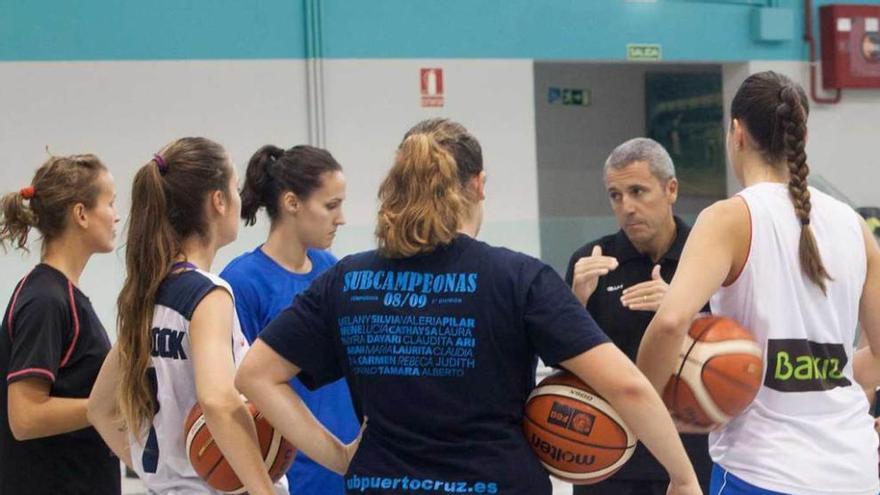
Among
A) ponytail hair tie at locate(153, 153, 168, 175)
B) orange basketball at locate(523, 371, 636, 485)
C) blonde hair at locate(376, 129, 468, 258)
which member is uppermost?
ponytail hair tie at locate(153, 153, 168, 175)

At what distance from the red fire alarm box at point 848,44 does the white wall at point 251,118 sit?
2778 millimetres

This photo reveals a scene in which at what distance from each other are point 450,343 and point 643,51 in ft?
24.6

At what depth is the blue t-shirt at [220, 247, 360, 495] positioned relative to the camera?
3504 mm

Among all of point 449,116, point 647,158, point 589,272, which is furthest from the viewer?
point 449,116

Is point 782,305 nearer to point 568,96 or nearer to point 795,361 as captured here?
point 795,361

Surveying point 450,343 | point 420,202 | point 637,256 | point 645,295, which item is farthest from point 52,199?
point 637,256

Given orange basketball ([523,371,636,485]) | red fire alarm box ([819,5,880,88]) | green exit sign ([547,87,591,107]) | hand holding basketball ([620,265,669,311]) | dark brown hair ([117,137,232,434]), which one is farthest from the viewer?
green exit sign ([547,87,591,107])

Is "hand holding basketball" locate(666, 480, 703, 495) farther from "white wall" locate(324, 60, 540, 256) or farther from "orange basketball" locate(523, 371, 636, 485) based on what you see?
"white wall" locate(324, 60, 540, 256)

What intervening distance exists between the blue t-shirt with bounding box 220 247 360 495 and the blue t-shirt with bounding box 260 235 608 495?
41.4 inches

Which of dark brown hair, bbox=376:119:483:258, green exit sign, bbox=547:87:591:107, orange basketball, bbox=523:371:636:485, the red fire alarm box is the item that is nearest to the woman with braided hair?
orange basketball, bbox=523:371:636:485

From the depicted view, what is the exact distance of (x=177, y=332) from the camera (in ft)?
8.89

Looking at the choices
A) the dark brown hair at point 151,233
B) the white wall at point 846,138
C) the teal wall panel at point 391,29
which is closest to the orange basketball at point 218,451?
the dark brown hair at point 151,233

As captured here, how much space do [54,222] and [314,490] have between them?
1101 mm

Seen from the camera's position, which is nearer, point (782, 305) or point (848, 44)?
point (782, 305)
